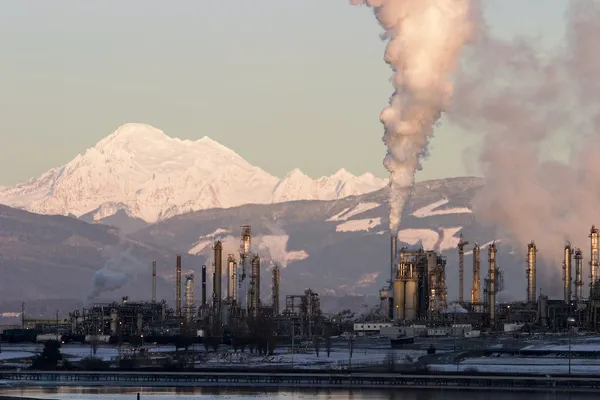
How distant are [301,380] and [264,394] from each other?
40.6ft

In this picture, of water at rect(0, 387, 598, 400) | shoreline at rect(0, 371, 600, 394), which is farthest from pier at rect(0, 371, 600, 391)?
water at rect(0, 387, 598, 400)

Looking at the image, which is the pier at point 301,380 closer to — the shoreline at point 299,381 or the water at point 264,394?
the shoreline at point 299,381

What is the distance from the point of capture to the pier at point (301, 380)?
12988 centimetres

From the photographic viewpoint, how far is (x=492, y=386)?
13025 centimetres

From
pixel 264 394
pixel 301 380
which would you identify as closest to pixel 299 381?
pixel 301 380

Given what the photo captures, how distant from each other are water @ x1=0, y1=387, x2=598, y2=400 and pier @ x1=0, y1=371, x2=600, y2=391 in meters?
4.70

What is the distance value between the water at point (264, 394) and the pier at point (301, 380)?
4700 mm

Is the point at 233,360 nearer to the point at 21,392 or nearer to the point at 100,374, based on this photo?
the point at 100,374

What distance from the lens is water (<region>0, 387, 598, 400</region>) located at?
390 feet

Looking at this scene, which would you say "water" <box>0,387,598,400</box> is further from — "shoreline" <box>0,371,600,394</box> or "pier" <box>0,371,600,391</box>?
"pier" <box>0,371,600,391</box>

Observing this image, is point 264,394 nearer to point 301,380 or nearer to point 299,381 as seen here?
point 299,381

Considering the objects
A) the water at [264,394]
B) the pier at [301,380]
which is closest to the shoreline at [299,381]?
the pier at [301,380]

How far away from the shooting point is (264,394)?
403 ft

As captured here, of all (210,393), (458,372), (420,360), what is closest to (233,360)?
(420,360)
